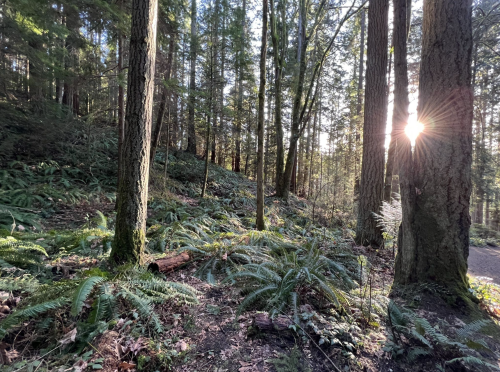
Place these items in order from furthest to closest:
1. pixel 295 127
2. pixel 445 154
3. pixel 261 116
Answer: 1. pixel 295 127
2. pixel 261 116
3. pixel 445 154

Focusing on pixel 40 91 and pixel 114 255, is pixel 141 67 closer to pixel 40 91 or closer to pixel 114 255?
pixel 114 255

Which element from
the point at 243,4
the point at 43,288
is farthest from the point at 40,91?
the point at 243,4

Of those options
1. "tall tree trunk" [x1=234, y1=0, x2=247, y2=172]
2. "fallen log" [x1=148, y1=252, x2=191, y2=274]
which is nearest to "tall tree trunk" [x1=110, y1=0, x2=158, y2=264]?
"fallen log" [x1=148, y1=252, x2=191, y2=274]

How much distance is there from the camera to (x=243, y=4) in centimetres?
1814

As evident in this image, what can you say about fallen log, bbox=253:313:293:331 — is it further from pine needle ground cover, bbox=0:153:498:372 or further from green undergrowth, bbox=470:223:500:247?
green undergrowth, bbox=470:223:500:247

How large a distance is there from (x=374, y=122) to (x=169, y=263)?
5.42 metres

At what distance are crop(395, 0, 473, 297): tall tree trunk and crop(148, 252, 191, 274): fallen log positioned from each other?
3.15 m

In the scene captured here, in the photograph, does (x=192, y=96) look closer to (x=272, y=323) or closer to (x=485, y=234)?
(x=272, y=323)

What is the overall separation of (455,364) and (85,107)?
2047cm

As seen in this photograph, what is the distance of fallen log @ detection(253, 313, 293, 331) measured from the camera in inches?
84.9

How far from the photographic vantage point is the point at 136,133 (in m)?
3.05

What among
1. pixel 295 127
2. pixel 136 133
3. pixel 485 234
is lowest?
pixel 485 234

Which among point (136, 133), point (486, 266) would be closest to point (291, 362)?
point (136, 133)

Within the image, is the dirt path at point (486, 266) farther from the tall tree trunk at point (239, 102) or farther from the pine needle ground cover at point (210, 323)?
the tall tree trunk at point (239, 102)
